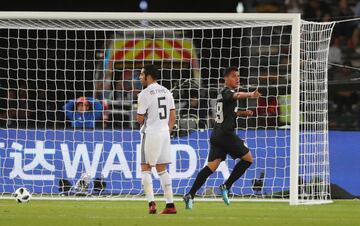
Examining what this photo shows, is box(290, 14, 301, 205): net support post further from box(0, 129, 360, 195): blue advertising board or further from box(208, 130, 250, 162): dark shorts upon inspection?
box(0, 129, 360, 195): blue advertising board

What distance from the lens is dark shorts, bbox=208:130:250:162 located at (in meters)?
17.3

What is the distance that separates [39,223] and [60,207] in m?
3.45

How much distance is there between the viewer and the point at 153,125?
51.4 ft

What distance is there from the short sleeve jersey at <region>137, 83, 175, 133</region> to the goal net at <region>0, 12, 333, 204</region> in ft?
10.6

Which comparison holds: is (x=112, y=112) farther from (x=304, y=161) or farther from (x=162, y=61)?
(x=304, y=161)

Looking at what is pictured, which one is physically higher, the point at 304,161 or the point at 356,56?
the point at 356,56

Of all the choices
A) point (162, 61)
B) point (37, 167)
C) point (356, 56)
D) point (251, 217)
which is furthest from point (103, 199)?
point (356, 56)

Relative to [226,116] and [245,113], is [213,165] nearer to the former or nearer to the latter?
[226,116]

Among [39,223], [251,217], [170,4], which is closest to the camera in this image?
[39,223]

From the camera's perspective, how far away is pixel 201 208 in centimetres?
1688

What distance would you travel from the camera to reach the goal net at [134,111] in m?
19.2

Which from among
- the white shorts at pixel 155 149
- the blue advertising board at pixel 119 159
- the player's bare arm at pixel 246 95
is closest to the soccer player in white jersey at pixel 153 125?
the white shorts at pixel 155 149

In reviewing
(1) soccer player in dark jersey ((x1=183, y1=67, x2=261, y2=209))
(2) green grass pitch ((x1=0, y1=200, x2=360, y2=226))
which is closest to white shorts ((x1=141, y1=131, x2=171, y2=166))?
(2) green grass pitch ((x1=0, y1=200, x2=360, y2=226))

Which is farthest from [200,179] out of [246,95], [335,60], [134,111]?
[335,60]
